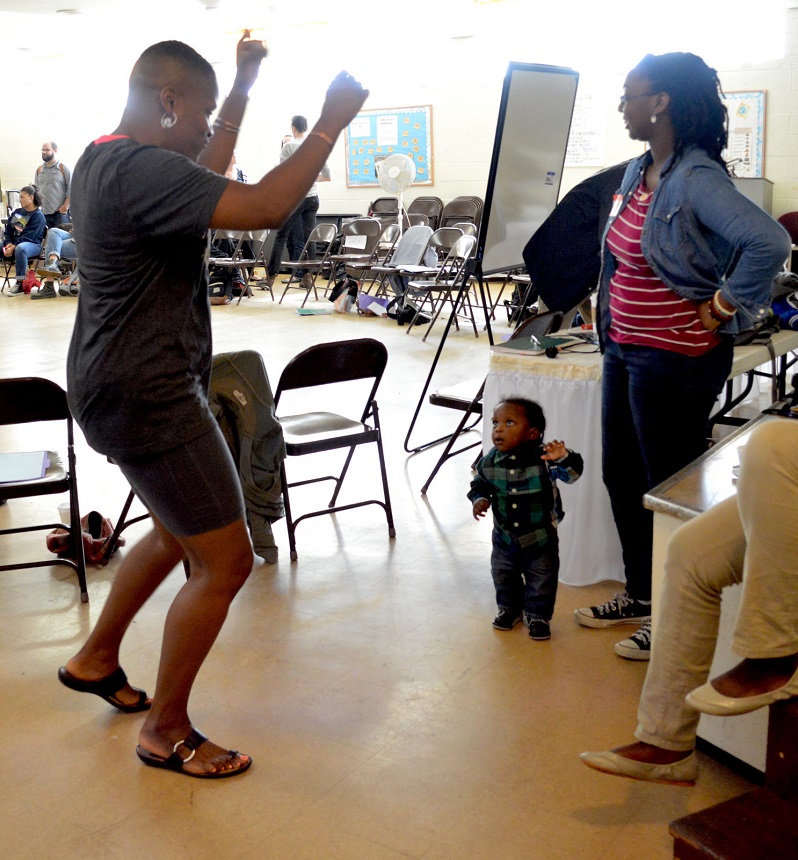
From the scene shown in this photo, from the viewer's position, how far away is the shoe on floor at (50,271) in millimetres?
10648

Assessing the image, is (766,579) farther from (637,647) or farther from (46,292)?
(46,292)

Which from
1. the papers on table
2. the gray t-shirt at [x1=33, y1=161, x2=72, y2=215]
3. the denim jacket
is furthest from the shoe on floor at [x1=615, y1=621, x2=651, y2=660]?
the gray t-shirt at [x1=33, y1=161, x2=72, y2=215]

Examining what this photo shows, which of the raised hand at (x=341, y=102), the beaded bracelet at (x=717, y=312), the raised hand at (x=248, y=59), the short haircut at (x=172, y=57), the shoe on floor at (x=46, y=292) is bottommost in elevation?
the shoe on floor at (x=46, y=292)

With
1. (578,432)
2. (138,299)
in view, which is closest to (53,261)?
(578,432)

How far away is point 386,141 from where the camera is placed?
39.0ft

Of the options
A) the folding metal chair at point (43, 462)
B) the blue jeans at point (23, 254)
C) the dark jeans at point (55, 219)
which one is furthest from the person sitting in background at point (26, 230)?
the folding metal chair at point (43, 462)

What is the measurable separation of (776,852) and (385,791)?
2.49 feet

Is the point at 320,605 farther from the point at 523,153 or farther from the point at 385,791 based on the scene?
the point at 523,153

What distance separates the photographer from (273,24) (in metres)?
11.6

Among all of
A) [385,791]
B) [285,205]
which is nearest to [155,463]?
[285,205]

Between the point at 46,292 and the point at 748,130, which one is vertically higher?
the point at 748,130

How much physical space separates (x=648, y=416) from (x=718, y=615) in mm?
716

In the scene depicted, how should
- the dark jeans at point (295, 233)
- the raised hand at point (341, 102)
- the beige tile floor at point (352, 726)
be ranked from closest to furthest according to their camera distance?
the raised hand at point (341, 102)
the beige tile floor at point (352, 726)
the dark jeans at point (295, 233)

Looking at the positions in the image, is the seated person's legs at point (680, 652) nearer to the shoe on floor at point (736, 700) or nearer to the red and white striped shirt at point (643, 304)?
the shoe on floor at point (736, 700)
